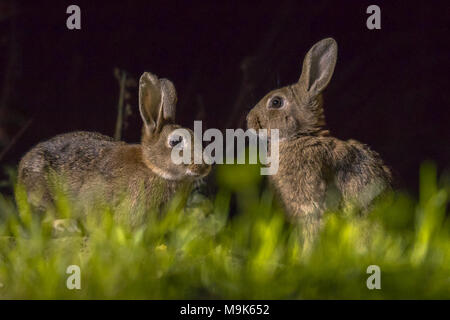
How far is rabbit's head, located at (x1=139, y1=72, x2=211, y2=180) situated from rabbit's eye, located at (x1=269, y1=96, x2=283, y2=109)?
48 cm

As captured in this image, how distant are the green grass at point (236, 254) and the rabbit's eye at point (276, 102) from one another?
1.54 ft

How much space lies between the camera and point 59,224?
3.06m

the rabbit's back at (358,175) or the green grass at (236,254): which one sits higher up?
the rabbit's back at (358,175)

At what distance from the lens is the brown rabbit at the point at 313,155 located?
10.2 ft

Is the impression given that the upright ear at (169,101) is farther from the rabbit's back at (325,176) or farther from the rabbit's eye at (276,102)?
the rabbit's back at (325,176)

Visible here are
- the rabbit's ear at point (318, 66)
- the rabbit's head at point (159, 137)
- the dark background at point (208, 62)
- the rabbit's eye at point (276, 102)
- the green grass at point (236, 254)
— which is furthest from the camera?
the dark background at point (208, 62)

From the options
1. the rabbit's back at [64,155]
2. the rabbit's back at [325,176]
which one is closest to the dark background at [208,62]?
the rabbit's back at [64,155]

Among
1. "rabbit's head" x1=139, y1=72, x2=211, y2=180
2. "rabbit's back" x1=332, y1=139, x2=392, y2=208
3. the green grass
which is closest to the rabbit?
"rabbit's head" x1=139, y1=72, x2=211, y2=180

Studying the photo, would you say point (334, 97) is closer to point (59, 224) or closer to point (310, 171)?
point (310, 171)

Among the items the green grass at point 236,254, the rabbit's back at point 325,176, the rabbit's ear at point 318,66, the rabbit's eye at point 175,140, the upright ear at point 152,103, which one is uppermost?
the rabbit's ear at point 318,66

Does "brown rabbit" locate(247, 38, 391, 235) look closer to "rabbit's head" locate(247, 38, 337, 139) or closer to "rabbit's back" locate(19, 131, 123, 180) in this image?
"rabbit's head" locate(247, 38, 337, 139)

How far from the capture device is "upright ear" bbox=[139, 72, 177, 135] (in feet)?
10.2

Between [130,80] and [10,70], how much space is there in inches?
33.8

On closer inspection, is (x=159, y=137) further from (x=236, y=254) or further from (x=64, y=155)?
(x=236, y=254)
